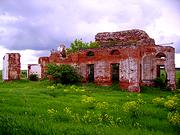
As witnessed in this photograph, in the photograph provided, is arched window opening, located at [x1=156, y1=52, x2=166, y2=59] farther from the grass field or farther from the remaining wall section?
the grass field

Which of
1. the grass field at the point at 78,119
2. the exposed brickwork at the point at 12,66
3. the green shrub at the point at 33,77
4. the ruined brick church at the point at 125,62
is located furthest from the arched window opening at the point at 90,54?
the grass field at the point at 78,119

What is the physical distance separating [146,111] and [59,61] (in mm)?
18538

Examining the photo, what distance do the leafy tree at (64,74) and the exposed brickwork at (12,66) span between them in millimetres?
5479

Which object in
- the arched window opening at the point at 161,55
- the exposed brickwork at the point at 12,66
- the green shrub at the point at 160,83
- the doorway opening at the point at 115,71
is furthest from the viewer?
the exposed brickwork at the point at 12,66

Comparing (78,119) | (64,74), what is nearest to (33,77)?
(64,74)

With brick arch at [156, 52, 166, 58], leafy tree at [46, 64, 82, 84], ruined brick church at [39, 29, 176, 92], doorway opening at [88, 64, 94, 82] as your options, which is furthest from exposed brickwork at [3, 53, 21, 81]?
brick arch at [156, 52, 166, 58]

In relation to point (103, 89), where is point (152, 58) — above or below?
above

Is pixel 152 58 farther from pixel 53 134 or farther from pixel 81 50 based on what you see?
pixel 53 134

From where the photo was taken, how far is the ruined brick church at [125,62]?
2706 centimetres

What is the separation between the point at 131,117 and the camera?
1326 cm

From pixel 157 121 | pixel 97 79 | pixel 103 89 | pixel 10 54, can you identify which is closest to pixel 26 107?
pixel 157 121

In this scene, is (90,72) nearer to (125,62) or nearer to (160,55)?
(125,62)

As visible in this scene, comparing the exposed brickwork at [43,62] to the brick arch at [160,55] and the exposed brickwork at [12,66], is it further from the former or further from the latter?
the brick arch at [160,55]

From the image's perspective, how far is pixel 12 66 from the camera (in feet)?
110
